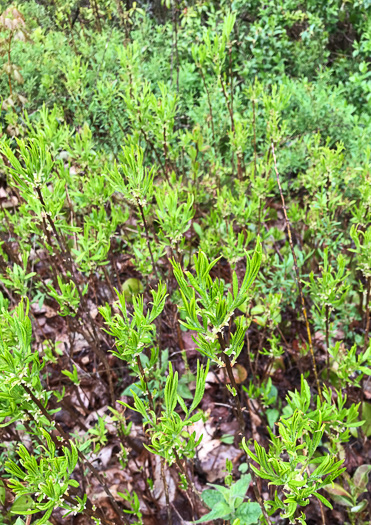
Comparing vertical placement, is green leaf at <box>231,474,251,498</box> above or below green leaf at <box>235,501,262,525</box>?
above

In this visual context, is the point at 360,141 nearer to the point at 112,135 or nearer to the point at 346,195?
the point at 346,195

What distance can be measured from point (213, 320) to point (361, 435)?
1.44m

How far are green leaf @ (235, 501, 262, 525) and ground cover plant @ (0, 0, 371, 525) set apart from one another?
0.05ft

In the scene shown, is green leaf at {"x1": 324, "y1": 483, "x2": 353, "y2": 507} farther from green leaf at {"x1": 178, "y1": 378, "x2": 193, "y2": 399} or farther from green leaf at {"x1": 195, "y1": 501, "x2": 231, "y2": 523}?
green leaf at {"x1": 178, "y1": 378, "x2": 193, "y2": 399}

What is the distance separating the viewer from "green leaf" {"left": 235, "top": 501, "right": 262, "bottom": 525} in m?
1.32

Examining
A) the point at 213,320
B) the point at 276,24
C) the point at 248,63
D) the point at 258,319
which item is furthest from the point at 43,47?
the point at 213,320

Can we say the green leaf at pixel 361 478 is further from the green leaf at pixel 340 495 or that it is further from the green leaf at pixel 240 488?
the green leaf at pixel 240 488

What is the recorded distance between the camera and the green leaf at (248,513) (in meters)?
1.32

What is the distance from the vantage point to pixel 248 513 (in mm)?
1343

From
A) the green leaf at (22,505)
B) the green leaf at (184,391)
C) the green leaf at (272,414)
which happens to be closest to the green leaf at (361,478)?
the green leaf at (272,414)

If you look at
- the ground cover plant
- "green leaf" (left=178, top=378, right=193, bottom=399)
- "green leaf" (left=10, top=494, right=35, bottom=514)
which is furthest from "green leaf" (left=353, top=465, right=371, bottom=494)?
"green leaf" (left=10, top=494, right=35, bottom=514)

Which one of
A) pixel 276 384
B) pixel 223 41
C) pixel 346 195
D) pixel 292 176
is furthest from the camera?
pixel 292 176

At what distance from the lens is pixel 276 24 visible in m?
4.14

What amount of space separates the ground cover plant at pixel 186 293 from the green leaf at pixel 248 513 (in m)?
0.01
